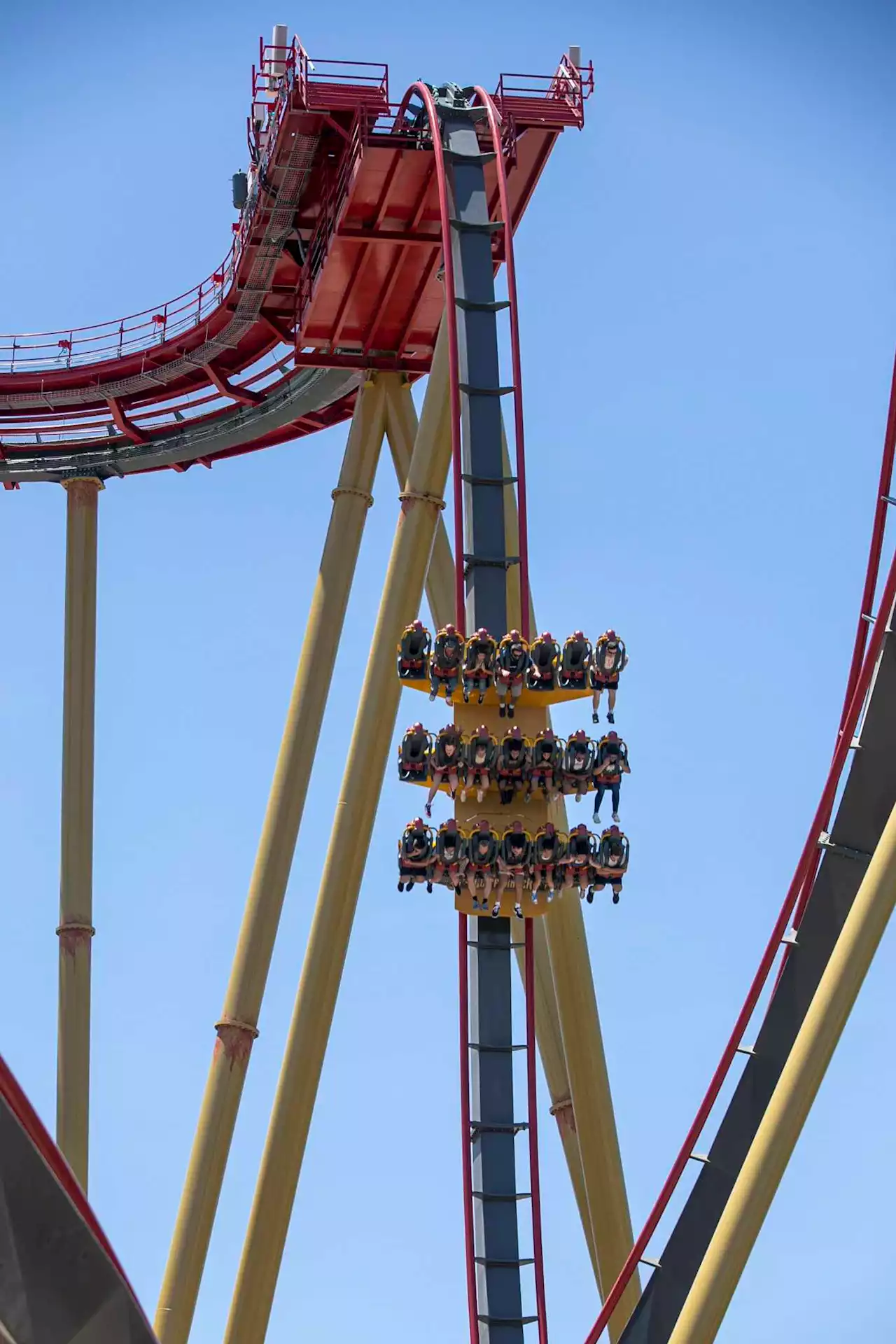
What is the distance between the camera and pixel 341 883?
20.4m

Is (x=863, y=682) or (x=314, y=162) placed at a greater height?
(x=314, y=162)

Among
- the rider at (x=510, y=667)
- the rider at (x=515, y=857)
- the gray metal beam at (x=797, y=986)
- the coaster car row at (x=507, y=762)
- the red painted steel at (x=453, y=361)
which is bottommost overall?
the gray metal beam at (x=797, y=986)

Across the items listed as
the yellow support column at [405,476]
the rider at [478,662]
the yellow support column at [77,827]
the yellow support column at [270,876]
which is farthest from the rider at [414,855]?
the yellow support column at [77,827]

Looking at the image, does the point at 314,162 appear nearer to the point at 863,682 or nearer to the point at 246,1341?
the point at 863,682

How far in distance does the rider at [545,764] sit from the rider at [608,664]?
1.73 ft

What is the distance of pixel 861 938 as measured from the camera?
13.4 meters

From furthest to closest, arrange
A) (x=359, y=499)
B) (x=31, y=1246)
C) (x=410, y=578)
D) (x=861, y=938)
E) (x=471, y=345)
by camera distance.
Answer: (x=359, y=499) < (x=410, y=578) < (x=471, y=345) < (x=861, y=938) < (x=31, y=1246)

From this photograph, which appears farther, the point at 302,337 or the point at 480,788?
the point at 302,337

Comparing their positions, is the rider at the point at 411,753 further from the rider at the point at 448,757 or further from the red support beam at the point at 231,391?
the red support beam at the point at 231,391

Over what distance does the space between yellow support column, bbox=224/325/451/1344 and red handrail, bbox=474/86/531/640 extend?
2.13 meters

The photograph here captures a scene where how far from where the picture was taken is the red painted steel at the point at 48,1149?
1099 cm

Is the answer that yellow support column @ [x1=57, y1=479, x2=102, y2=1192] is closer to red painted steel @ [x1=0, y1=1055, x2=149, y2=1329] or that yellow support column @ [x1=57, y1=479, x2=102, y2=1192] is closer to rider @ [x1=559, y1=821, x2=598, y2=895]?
rider @ [x1=559, y1=821, x2=598, y2=895]

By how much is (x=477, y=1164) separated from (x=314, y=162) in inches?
385

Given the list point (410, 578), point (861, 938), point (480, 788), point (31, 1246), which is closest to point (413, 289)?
point (410, 578)
